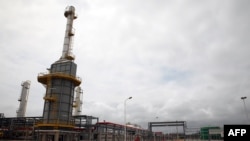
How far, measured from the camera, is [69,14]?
5997 cm

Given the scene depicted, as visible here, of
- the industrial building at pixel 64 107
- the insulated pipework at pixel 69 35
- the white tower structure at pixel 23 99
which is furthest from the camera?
the white tower structure at pixel 23 99

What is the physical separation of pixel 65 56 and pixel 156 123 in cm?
5448

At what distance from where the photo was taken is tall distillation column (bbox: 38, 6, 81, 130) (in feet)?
157

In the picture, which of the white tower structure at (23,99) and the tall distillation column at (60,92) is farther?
the white tower structure at (23,99)

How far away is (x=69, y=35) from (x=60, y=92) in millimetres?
17079

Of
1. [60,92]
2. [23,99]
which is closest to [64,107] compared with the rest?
[60,92]

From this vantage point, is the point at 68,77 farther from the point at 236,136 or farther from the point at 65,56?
the point at 236,136

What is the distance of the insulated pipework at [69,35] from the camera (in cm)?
5612

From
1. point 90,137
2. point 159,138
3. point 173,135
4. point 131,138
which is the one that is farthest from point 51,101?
point 173,135

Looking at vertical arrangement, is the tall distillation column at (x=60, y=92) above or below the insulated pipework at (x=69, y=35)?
below

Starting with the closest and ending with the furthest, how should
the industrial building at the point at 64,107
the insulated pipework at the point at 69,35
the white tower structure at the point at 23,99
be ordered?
the industrial building at the point at 64,107
the insulated pipework at the point at 69,35
the white tower structure at the point at 23,99

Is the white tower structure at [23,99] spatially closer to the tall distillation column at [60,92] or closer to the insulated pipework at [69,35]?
the tall distillation column at [60,92]

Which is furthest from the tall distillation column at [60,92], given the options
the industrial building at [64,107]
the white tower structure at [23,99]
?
the white tower structure at [23,99]

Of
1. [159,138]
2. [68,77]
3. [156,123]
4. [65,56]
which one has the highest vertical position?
[65,56]
